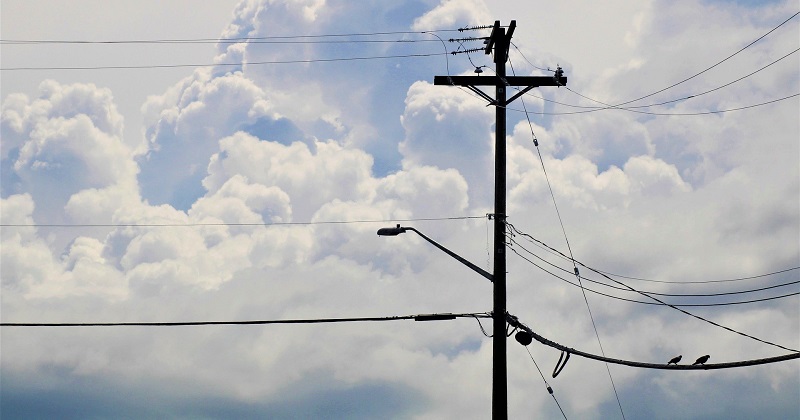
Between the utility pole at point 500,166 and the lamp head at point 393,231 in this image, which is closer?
the utility pole at point 500,166

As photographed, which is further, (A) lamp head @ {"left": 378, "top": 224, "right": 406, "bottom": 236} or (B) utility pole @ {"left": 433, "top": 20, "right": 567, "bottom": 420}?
(A) lamp head @ {"left": 378, "top": 224, "right": 406, "bottom": 236}

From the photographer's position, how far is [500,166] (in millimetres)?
23516

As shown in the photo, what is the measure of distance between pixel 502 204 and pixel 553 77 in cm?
439

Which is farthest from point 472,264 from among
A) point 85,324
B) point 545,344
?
point 85,324

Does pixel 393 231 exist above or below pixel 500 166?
below

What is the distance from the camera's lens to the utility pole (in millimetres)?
22203

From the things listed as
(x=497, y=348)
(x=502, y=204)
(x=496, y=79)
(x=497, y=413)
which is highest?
(x=496, y=79)

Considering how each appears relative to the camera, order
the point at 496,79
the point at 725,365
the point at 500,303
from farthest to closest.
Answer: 1. the point at 496,79
2. the point at 500,303
3. the point at 725,365

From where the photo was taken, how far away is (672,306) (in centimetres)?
2548

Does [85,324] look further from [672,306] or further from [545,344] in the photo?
[672,306]

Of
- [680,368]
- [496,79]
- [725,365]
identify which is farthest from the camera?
[496,79]

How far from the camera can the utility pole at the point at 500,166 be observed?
22.2m

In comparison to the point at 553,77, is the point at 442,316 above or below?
below

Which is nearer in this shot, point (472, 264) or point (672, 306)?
point (472, 264)
